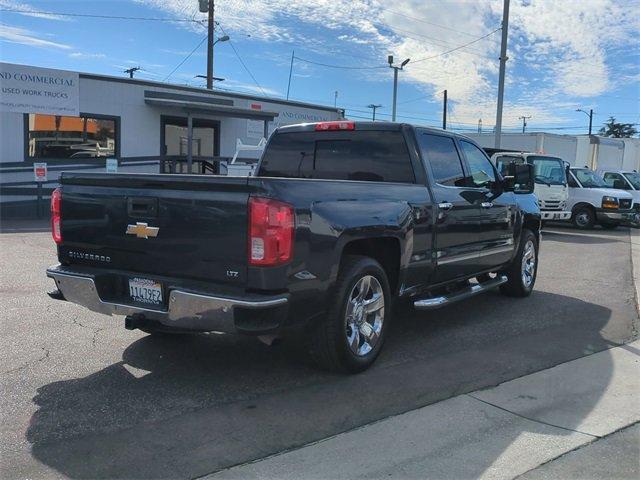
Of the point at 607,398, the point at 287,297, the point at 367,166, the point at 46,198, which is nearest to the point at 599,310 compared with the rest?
the point at 607,398

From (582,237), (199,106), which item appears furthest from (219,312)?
(199,106)

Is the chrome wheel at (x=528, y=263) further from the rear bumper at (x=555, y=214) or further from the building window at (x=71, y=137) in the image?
the building window at (x=71, y=137)

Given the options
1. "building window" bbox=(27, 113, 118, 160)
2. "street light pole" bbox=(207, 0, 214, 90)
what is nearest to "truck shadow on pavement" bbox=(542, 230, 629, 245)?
"building window" bbox=(27, 113, 118, 160)

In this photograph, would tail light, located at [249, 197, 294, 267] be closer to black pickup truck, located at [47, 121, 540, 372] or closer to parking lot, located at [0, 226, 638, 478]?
black pickup truck, located at [47, 121, 540, 372]

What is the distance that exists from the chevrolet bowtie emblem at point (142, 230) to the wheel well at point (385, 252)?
1.51m

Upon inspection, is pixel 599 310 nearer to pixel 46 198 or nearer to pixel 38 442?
pixel 38 442

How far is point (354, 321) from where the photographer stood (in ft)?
15.4

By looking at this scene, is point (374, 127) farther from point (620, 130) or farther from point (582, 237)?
point (620, 130)

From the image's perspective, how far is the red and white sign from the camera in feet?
53.3

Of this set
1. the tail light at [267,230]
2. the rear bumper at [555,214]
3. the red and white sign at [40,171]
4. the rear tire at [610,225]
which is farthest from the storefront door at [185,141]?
the tail light at [267,230]

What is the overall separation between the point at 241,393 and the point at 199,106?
16.2 meters

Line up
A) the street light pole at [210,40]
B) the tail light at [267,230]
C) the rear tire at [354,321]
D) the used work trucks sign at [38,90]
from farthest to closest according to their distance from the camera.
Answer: the street light pole at [210,40] < the used work trucks sign at [38,90] < the rear tire at [354,321] < the tail light at [267,230]

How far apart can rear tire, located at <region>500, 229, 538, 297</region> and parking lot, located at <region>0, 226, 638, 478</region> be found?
332 mm

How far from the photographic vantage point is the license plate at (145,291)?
163 inches
